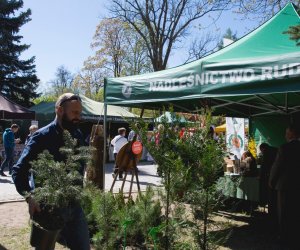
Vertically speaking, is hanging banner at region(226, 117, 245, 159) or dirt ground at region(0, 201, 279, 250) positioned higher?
hanging banner at region(226, 117, 245, 159)

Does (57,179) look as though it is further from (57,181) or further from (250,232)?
(250,232)

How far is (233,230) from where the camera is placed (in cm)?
623

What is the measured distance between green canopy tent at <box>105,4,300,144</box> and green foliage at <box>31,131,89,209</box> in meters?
2.24

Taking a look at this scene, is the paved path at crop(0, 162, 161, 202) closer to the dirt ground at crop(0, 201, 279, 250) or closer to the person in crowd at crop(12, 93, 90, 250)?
the dirt ground at crop(0, 201, 279, 250)

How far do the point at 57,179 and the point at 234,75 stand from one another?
3098 millimetres

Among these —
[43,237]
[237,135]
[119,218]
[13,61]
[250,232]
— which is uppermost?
[13,61]

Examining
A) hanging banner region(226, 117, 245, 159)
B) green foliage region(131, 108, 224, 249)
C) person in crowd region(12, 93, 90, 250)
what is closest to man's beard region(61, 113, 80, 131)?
person in crowd region(12, 93, 90, 250)

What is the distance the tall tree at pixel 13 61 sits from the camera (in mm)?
28703

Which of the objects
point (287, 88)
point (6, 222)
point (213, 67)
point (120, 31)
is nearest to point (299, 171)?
point (287, 88)

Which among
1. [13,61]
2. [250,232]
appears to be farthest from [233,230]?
[13,61]

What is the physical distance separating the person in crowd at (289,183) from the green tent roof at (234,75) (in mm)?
892

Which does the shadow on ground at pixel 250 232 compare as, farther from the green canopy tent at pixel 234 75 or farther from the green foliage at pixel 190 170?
the green canopy tent at pixel 234 75

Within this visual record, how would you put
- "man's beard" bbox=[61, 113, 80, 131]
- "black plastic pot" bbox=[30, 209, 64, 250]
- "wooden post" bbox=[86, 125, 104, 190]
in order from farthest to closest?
"wooden post" bbox=[86, 125, 104, 190] → "man's beard" bbox=[61, 113, 80, 131] → "black plastic pot" bbox=[30, 209, 64, 250]

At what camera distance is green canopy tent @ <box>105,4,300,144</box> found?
4.49 meters
